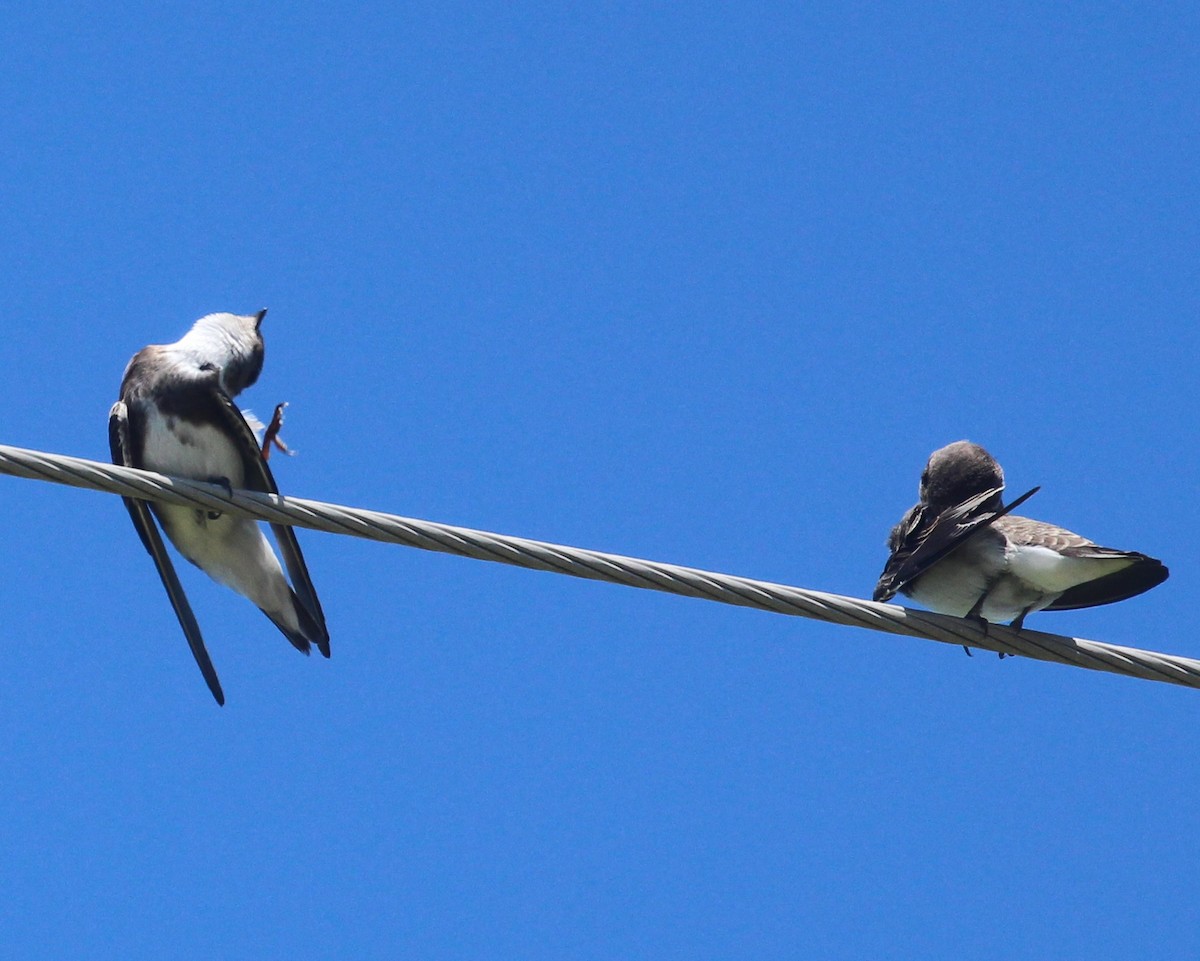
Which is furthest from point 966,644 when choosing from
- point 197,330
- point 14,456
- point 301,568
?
point 197,330

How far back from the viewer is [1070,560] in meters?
6.58

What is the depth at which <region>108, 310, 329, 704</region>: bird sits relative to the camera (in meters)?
6.79

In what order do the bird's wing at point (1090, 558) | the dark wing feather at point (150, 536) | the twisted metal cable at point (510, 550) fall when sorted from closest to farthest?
the twisted metal cable at point (510, 550), the bird's wing at point (1090, 558), the dark wing feather at point (150, 536)

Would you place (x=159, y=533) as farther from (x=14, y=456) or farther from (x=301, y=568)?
(x=14, y=456)

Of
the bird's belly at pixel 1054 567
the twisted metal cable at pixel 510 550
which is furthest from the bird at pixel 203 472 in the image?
the bird's belly at pixel 1054 567

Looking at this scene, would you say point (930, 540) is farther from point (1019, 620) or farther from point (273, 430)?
point (273, 430)

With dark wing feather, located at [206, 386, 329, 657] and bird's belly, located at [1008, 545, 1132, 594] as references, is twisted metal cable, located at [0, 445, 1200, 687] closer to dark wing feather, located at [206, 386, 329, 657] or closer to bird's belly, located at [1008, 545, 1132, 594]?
bird's belly, located at [1008, 545, 1132, 594]

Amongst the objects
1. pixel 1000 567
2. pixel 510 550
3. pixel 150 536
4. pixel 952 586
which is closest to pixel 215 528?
pixel 150 536

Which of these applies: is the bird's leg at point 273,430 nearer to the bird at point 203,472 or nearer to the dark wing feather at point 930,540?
the bird at point 203,472

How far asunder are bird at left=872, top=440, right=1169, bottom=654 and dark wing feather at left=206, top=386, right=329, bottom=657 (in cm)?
251

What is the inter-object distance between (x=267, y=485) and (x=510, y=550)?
2.21 meters

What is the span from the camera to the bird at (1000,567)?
662cm

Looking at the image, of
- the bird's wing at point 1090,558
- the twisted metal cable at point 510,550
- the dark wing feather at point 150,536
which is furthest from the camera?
the dark wing feather at point 150,536

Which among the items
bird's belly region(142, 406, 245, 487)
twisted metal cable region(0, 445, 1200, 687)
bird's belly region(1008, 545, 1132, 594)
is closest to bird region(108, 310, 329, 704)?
bird's belly region(142, 406, 245, 487)
